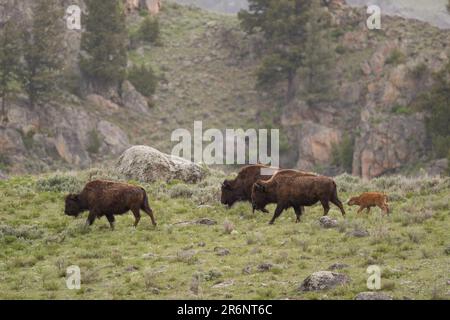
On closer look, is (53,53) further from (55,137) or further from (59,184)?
(59,184)

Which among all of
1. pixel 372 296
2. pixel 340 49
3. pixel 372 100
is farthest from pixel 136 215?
→ pixel 340 49

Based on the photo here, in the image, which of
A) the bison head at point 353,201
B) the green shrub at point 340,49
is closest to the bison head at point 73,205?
the bison head at point 353,201

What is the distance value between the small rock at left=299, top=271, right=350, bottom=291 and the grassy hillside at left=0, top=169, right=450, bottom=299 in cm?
22

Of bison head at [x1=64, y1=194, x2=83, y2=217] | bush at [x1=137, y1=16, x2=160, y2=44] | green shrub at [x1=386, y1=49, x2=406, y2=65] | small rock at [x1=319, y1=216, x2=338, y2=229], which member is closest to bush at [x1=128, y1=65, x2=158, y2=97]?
bush at [x1=137, y1=16, x2=160, y2=44]

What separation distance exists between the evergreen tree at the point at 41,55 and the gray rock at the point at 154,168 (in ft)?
106

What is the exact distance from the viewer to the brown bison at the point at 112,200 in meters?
20.1

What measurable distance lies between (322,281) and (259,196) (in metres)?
7.92

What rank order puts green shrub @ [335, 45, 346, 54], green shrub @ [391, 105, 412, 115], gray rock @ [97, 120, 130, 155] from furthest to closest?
green shrub @ [335, 45, 346, 54]
gray rock @ [97, 120, 130, 155]
green shrub @ [391, 105, 412, 115]

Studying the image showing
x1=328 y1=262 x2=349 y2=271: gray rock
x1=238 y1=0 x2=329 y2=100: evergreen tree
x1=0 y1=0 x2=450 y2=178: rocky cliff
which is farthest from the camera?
x1=238 y1=0 x2=329 y2=100: evergreen tree

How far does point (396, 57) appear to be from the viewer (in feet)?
217

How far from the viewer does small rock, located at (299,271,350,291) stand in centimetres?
1381

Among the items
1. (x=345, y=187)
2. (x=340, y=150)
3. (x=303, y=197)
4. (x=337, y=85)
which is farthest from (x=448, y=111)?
(x=303, y=197)

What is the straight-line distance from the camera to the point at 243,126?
66.8m

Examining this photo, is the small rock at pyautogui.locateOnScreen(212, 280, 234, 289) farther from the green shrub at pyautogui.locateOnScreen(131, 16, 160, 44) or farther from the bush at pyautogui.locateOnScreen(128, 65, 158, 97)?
the green shrub at pyautogui.locateOnScreen(131, 16, 160, 44)
